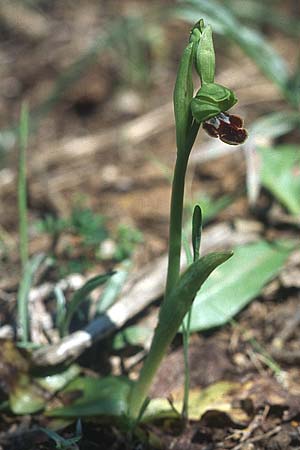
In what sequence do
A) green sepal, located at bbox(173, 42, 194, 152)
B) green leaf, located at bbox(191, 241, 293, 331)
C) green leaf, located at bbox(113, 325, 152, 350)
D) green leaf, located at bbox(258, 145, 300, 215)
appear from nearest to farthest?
1. green sepal, located at bbox(173, 42, 194, 152)
2. green leaf, located at bbox(113, 325, 152, 350)
3. green leaf, located at bbox(191, 241, 293, 331)
4. green leaf, located at bbox(258, 145, 300, 215)

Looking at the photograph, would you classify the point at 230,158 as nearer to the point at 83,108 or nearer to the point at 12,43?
the point at 83,108

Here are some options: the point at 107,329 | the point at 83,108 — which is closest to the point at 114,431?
the point at 107,329

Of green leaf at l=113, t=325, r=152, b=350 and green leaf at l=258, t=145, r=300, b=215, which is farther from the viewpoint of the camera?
green leaf at l=258, t=145, r=300, b=215

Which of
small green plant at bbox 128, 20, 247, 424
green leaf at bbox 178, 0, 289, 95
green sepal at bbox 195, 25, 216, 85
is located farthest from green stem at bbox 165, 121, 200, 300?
green leaf at bbox 178, 0, 289, 95

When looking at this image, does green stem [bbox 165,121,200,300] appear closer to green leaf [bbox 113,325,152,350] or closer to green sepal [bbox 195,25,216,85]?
green sepal [bbox 195,25,216,85]

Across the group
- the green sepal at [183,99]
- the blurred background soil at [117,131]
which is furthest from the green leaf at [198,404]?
the green sepal at [183,99]

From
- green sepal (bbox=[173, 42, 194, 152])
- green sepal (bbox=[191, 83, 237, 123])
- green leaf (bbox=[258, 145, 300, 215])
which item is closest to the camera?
green sepal (bbox=[191, 83, 237, 123])
